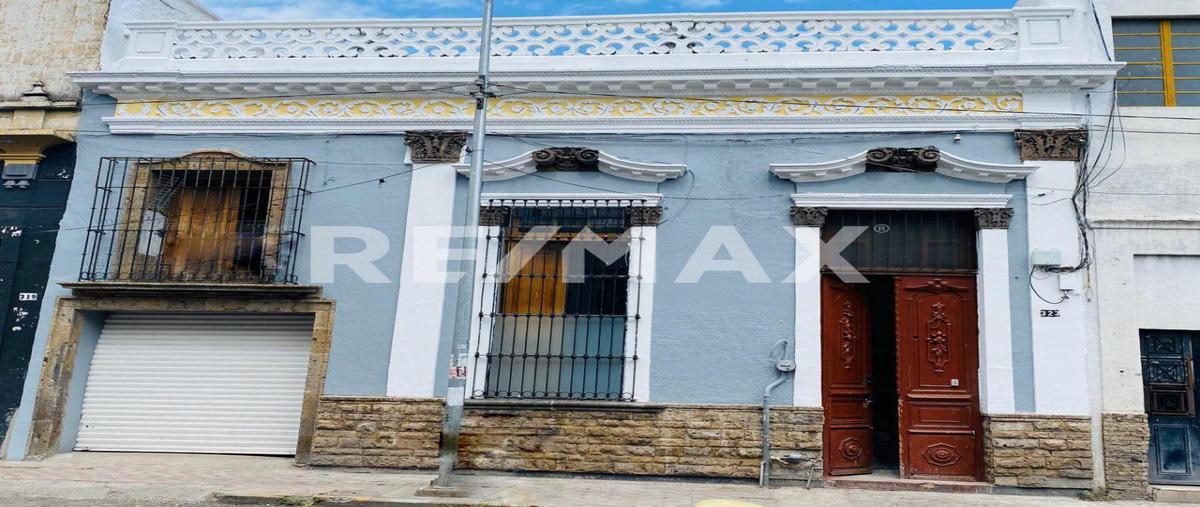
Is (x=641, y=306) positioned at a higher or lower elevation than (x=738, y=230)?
lower

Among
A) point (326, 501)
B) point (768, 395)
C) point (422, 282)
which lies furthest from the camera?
point (422, 282)

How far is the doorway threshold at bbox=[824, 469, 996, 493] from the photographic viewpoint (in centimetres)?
891

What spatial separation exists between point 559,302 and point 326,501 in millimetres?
3444

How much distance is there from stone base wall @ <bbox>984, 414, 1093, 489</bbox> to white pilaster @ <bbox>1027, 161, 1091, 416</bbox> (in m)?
0.17

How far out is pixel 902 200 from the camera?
945 centimetres

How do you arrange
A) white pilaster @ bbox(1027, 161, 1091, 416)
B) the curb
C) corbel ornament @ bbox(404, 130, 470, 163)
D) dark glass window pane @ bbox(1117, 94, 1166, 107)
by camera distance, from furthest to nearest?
1. corbel ornament @ bbox(404, 130, 470, 163)
2. dark glass window pane @ bbox(1117, 94, 1166, 107)
3. white pilaster @ bbox(1027, 161, 1091, 416)
4. the curb

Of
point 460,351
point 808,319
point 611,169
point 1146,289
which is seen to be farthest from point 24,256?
point 1146,289

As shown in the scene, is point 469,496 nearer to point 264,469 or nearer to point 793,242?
point 264,469

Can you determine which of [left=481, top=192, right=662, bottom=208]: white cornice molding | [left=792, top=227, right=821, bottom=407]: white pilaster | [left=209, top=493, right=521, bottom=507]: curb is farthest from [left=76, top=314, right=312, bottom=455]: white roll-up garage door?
[left=792, top=227, right=821, bottom=407]: white pilaster

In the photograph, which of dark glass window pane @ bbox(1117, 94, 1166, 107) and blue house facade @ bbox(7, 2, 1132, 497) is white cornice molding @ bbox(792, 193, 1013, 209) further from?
dark glass window pane @ bbox(1117, 94, 1166, 107)

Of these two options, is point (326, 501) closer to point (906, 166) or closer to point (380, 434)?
point (380, 434)

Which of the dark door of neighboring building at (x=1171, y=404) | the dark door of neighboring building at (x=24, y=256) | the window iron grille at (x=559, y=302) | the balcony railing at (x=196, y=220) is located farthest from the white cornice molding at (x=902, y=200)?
the dark door of neighboring building at (x=24, y=256)

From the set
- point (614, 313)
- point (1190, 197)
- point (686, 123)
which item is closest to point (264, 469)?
point (614, 313)

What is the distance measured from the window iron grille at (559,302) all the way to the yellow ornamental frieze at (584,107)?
1.18 metres
